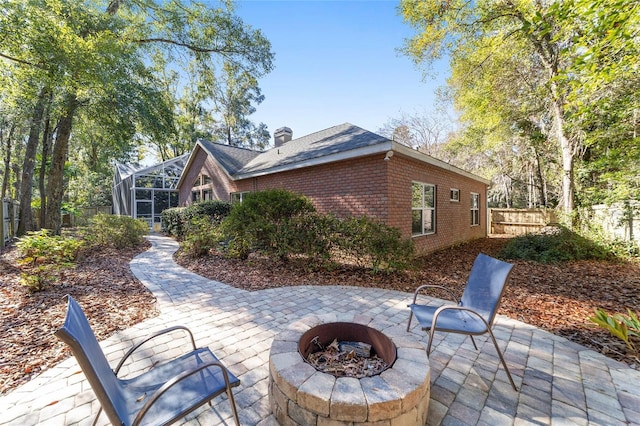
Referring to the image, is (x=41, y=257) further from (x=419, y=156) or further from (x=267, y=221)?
(x=419, y=156)

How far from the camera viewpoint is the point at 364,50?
859cm

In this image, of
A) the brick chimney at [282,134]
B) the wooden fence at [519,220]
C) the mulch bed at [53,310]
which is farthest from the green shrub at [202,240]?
the wooden fence at [519,220]

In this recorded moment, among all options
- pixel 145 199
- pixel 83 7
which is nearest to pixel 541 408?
pixel 83 7

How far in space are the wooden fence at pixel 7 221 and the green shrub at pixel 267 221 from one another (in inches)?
328

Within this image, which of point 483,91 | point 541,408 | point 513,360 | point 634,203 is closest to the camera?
point 541,408

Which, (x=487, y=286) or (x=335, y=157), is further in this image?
(x=335, y=157)

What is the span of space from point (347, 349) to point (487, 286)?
5.55 ft

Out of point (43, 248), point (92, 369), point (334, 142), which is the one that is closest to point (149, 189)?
point (43, 248)

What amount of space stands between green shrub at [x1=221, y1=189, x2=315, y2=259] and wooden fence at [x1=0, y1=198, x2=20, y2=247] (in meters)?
8.33

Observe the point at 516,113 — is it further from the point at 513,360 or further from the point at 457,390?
the point at 457,390

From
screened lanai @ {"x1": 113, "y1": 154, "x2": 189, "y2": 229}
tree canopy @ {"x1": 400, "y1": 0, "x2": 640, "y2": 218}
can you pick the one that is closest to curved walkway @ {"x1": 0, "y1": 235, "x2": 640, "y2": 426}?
tree canopy @ {"x1": 400, "y1": 0, "x2": 640, "y2": 218}

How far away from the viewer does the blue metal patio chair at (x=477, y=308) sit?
2.33 m

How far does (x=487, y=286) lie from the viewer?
9.10 feet

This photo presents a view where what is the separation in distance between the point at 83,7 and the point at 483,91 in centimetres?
1533
